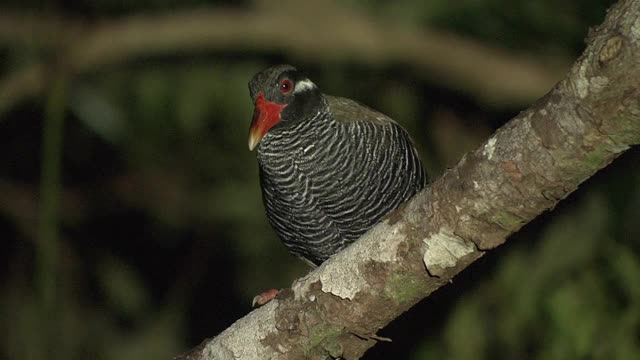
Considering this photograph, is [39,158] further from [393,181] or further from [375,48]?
[393,181]

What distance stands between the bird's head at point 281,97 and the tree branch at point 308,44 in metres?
1.78

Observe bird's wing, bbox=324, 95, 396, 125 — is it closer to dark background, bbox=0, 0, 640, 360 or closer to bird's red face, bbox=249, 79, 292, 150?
bird's red face, bbox=249, 79, 292, 150

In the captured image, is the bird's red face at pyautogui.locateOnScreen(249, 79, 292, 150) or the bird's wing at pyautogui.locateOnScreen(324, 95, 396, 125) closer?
the bird's red face at pyautogui.locateOnScreen(249, 79, 292, 150)

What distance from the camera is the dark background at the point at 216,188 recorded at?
17.7 feet

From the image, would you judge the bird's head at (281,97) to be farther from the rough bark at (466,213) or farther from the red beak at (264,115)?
the rough bark at (466,213)

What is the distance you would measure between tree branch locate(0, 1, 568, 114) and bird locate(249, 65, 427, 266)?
1795 mm

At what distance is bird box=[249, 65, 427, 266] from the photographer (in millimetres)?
4465

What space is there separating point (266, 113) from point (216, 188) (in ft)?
11.3

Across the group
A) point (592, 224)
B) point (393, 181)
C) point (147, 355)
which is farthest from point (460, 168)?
point (147, 355)

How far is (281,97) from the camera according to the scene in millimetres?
4547

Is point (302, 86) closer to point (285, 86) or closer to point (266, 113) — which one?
point (285, 86)

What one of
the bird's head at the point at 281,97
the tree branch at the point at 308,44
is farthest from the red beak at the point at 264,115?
the tree branch at the point at 308,44

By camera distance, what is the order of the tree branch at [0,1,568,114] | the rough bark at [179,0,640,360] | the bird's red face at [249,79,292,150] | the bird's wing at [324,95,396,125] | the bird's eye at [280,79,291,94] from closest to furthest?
the rough bark at [179,0,640,360] < the bird's red face at [249,79,292,150] < the bird's eye at [280,79,291,94] < the bird's wing at [324,95,396,125] < the tree branch at [0,1,568,114]

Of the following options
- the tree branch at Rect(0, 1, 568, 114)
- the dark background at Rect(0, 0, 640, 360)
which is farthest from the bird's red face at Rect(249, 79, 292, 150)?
the tree branch at Rect(0, 1, 568, 114)
